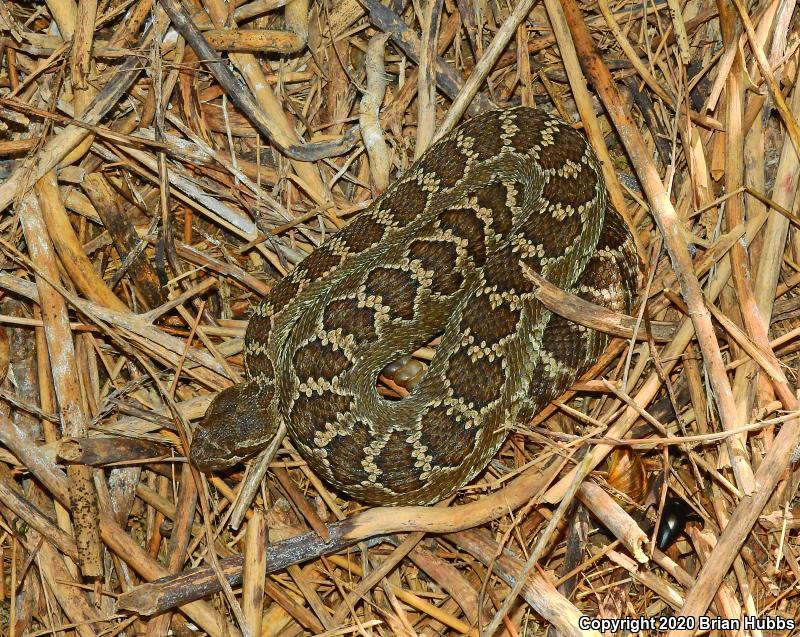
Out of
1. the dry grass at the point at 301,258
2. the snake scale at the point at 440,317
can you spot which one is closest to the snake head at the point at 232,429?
the snake scale at the point at 440,317

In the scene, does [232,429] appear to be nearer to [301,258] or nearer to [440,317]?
[301,258]

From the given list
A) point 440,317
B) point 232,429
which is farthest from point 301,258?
point 232,429

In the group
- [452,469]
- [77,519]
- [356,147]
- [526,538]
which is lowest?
[526,538]

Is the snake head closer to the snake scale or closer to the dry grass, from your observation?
the snake scale

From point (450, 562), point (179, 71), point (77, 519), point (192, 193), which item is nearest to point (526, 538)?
point (450, 562)

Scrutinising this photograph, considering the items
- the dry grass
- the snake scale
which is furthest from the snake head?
the dry grass

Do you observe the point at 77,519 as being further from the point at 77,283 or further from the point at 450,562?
the point at 450,562
